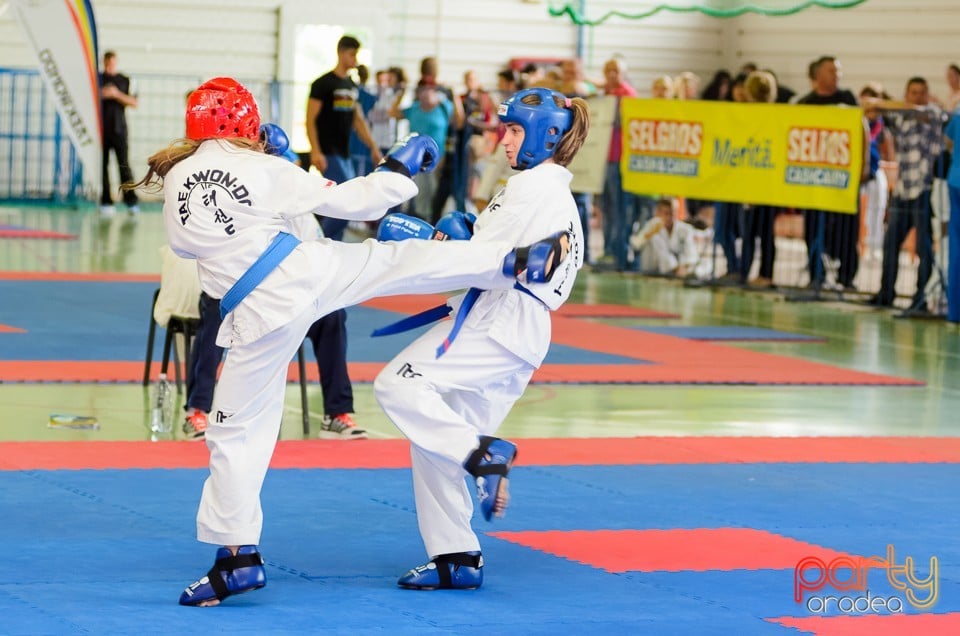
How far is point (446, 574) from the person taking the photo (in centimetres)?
516

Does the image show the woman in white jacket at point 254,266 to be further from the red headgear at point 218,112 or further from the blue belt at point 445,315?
the blue belt at point 445,315

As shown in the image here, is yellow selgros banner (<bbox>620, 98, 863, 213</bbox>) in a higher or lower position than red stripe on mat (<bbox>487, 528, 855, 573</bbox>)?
higher

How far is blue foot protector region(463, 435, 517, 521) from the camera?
481 centimetres

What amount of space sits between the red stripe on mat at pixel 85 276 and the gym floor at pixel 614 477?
2.03ft

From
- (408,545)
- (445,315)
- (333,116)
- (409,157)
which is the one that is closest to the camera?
(409,157)

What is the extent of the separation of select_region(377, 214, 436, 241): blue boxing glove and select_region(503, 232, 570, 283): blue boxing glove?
296 mm

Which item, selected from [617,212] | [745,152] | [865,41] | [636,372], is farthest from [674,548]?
[865,41]

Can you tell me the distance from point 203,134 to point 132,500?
6.02 ft

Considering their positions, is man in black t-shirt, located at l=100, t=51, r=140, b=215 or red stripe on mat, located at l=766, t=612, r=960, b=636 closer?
red stripe on mat, located at l=766, t=612, r=960, b=636

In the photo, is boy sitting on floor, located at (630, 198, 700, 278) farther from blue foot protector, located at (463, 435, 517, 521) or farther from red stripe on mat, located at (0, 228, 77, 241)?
blue foot protector, located at (463, 435, 517, 521)

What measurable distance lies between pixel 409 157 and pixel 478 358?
2.29 ft

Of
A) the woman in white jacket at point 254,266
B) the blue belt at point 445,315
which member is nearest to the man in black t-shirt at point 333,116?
the blue belt at point 445,315

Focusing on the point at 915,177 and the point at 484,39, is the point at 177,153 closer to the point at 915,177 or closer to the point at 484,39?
the point at 915,177

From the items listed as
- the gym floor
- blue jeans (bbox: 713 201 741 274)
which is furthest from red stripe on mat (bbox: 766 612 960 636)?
blue jeans (bbox: 713 201 741 274)
